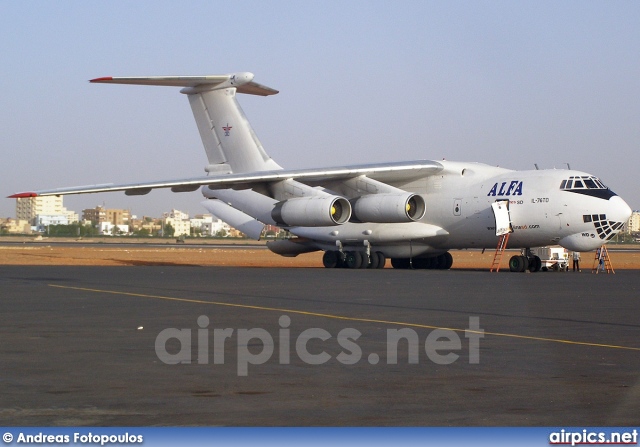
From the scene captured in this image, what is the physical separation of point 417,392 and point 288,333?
3771 millimetres

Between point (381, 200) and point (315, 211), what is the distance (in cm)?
200

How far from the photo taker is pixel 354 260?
29.5 meters

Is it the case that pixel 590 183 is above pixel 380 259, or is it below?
above

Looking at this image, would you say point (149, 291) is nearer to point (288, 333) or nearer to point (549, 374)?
point (288, 333)

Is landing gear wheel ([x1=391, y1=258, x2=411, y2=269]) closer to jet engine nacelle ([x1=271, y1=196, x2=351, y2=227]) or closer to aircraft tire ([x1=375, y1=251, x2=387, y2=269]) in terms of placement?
aircraft tire ([x1=375, y1=251, x2=387, y2=269])

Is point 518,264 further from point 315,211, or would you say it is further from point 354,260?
point 315,211

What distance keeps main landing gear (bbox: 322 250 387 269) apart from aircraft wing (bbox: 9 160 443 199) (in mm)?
2474

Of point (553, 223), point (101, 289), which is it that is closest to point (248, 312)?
point (101, 289)

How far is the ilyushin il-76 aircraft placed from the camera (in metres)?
26.4

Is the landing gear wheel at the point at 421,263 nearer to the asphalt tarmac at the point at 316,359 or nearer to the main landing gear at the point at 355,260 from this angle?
the main landing gear at the point at 355,260

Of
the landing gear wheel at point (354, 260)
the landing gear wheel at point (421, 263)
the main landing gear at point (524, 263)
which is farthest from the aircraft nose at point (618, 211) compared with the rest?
the landing gear wheel at point (354, 260)

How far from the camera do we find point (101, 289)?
17.2 meters

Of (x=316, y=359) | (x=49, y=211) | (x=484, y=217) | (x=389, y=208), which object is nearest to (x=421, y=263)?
(x=484, y=217)

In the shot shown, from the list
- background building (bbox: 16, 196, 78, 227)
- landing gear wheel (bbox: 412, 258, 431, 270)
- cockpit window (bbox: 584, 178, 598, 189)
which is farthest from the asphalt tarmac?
background building (bbox: 16, 196, 78, 227)
